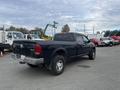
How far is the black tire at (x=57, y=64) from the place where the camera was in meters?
6.73

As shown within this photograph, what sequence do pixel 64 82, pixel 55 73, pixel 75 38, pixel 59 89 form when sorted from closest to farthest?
pixel 59 89, pixel 64 82, pixel 55 73, pixel 75 38

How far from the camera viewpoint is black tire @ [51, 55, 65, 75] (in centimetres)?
673

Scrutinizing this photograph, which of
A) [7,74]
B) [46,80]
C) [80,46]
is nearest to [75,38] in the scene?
[80,46]

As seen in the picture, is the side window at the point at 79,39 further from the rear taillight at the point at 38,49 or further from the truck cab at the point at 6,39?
the truck cab at the point at 6,39

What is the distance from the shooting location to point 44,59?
638 centimetres

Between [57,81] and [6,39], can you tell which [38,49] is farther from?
[6,39]

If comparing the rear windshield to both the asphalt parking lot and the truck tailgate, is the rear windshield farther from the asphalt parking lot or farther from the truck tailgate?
the truck tailgate

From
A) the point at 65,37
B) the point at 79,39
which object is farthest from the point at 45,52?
the point at 79,39

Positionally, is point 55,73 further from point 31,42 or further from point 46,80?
point 31,42

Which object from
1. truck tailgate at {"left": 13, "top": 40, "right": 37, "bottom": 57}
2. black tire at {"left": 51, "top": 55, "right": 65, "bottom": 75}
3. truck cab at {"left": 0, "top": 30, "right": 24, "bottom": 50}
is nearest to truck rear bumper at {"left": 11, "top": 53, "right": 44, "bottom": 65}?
truck tailgate at {"left": 13, "top": 40, "right": 37, "bottom": 57}

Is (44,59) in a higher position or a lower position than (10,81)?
higher

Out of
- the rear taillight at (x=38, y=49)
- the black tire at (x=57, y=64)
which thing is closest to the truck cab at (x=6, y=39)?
the black tire at (x=57, y=64)

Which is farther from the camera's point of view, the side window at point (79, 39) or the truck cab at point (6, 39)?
the truck cab at point (6, 39)

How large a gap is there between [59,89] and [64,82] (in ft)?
2.52
